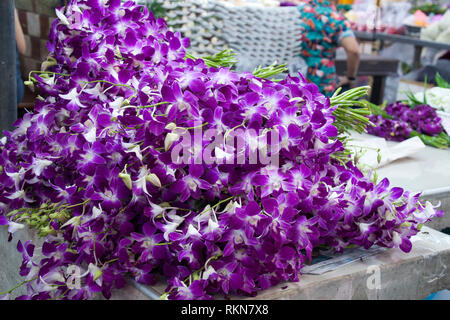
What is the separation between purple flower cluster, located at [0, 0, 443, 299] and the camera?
904mm

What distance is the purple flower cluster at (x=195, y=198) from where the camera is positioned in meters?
0.90

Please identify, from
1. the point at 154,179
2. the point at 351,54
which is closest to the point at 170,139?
the point at 154,179

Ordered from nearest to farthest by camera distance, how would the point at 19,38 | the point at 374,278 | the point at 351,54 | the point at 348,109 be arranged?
the point at 374,278
the point at 348,109
the point at 19,38
the point at 351,54

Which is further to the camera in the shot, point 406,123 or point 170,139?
point 406,123

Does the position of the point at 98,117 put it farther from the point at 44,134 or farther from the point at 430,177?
the point at 430,177

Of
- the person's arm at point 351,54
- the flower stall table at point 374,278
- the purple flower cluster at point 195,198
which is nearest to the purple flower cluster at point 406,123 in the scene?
the flower stall table at point 374,278

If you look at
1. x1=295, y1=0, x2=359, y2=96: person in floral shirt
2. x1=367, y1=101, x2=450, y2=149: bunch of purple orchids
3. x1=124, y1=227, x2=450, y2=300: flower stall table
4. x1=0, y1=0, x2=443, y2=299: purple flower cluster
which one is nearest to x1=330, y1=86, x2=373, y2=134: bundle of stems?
x1=0, y1=0, x2=443, y2=299: purple flower cluster

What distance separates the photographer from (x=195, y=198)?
0.94m

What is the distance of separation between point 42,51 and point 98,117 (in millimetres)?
1924

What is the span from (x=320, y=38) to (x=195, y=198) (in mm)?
3105

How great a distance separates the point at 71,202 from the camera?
40.6 inches

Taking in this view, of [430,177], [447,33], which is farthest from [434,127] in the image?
[447,33]

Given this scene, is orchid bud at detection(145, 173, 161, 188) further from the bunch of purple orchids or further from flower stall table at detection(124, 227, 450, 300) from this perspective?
the bunch of purple orchids

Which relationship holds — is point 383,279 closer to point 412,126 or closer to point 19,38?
point 412,126
